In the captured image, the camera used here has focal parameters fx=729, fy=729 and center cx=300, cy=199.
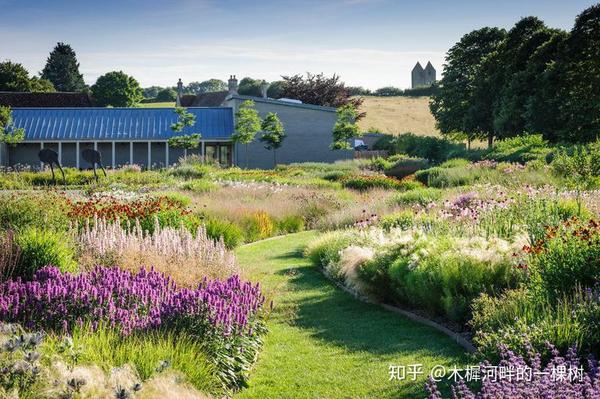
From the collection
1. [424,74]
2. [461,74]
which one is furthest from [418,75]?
[461,74]

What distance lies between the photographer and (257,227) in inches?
632

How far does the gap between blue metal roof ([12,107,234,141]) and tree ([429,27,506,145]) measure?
54.9 ft

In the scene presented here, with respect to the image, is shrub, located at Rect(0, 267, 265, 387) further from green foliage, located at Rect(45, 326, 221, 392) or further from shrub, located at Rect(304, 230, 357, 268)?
shrub, located at Rect(304, 230, 357, 268)

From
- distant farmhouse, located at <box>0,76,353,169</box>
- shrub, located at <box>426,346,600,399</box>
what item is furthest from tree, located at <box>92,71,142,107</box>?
shrub, located at <box>426,346,600,399</box>

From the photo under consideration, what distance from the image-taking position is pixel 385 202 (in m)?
17.1

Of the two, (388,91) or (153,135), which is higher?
(388,91)

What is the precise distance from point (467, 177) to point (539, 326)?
58.8 ft

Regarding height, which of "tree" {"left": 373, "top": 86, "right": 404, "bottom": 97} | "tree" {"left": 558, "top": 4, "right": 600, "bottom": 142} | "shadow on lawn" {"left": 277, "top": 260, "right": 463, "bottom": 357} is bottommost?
"shadow on lawn" {"left": 277, "top": 260, "right": 463, "bottom": 357}

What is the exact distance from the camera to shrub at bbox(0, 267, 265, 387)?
6.16 m

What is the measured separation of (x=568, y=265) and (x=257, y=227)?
9.43 meters

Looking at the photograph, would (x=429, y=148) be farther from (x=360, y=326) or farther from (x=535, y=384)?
(x=535, y=384)

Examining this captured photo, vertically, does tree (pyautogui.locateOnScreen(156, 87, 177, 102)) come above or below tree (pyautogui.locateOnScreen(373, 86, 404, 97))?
below

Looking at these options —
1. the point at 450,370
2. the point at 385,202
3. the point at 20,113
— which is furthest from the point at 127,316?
the point at 20,113

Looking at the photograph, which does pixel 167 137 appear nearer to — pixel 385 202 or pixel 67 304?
pixel 385 202
